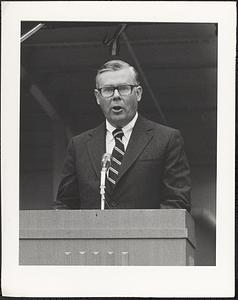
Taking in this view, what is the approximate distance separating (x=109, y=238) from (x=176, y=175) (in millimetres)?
360

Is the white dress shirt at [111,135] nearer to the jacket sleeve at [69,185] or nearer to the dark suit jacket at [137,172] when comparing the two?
the dark suit jacket at [137,172]

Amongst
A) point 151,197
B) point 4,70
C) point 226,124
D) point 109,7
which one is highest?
point 109,7

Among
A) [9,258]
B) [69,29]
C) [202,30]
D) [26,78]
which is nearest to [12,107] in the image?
[26,78]

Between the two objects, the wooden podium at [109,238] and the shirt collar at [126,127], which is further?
the shirt collar at [126,127]

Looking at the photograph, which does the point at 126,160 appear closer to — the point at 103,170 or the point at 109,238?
the point at 103,170

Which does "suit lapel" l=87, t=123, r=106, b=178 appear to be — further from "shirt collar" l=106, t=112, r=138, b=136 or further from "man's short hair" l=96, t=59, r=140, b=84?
"man's short hair" l=96, t=59, r=140, b=84

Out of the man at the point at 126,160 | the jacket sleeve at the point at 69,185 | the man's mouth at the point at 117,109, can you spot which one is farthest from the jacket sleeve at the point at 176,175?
the jacket sleeve at the point at 69,185

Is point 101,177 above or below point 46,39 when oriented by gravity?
below

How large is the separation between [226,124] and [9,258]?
0.97 meters

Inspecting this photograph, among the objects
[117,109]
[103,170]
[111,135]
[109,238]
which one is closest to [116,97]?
[117,109]

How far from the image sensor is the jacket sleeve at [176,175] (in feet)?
10.2

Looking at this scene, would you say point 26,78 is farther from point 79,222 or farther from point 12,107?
point 79,222

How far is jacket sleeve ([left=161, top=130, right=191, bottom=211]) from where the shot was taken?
310cm

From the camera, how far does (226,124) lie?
10.2 feet
